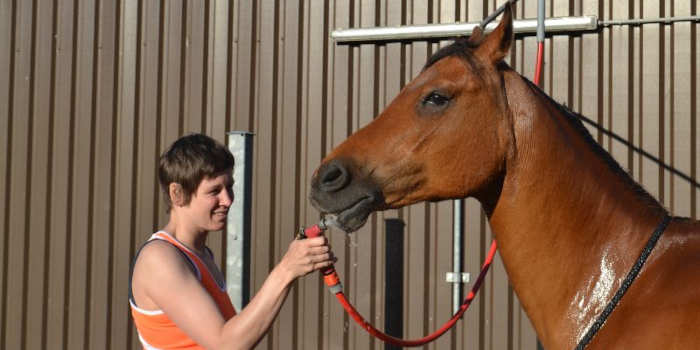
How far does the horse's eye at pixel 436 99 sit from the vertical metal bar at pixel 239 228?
94 cm

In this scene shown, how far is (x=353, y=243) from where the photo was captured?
5.05 metres

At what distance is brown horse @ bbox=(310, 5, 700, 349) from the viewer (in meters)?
2.22

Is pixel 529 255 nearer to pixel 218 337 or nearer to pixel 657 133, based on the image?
pixel 218 337

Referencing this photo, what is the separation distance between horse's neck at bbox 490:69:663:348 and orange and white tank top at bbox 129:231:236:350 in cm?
99

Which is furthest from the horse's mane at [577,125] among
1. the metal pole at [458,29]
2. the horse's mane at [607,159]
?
the metal pole at [458,29]

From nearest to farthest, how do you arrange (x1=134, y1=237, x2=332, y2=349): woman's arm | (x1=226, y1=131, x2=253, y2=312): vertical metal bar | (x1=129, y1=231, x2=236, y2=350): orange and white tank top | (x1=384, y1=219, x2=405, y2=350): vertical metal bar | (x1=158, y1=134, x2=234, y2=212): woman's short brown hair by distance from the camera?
1. (x1=134, y1=237, x2=332, y2=349): woman's arm
2. (x1=129, y1=231, x2=236, y2=350): orange and white tank top
3. (x1=158, y1=134, x2=234, y2=212): woman's short brown hair
4. (x1=226, y1=131, x2=253, y2=312): vertical metal bar
5. (x1=384, y1=219, x2=405, y2=350): vertical metal bar

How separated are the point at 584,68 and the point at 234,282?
306cm

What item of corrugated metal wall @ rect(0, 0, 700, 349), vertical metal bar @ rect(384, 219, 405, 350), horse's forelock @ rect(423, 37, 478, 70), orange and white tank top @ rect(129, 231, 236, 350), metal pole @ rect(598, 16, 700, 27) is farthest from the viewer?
vertical metal bar @ rect(384, 219, 405, 350)

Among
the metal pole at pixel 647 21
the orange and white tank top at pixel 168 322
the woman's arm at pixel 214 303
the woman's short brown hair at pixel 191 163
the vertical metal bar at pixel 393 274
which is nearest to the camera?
the woman's arm at pixel 214 303

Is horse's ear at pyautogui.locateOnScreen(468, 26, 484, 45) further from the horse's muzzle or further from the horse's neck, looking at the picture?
the horse's muzzle

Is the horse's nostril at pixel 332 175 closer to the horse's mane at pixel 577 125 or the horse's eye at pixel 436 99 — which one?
the horse's eye at pixel 436 99

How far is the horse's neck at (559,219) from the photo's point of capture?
2.22 meters

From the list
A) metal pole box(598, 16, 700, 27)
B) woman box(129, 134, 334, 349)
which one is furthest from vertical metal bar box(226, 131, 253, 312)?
Result: metal pole box(598, 16, 700, 27)

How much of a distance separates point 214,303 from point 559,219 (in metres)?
1.14
